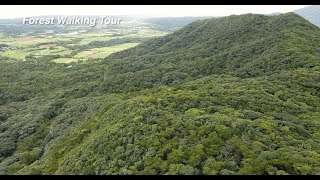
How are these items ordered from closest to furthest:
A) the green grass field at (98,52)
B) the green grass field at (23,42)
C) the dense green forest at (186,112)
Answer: the dense green forest at (186,112) → the green grass field at (98,52) → the green grass field at (23,42)

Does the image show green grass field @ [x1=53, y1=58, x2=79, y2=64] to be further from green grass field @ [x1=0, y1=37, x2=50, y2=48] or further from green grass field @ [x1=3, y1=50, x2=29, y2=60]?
green grass field @ [x1=0, y1=37, x2=50, y2=48]

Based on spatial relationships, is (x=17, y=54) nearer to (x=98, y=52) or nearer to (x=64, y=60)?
(x=64, y=60)

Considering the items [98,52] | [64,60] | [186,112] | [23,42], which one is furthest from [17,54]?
[186,112]

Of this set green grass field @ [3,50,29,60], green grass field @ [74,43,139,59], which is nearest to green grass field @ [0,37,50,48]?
green grass field @ [3,50,29,60]

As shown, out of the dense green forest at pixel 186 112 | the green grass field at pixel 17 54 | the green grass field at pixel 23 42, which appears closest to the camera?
the dense green forest at pixel 186 112

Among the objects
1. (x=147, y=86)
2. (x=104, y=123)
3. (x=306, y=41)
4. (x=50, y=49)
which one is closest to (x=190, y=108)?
(x=104, y=123)

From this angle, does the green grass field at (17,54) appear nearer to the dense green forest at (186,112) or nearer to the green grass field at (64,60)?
the green grass field at (64,60)

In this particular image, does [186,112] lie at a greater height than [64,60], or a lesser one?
greater

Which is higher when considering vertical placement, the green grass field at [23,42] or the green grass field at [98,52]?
the green grass field at [98,52]

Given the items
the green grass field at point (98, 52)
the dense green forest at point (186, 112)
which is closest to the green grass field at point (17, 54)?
the green grass field at point (98, 52)
